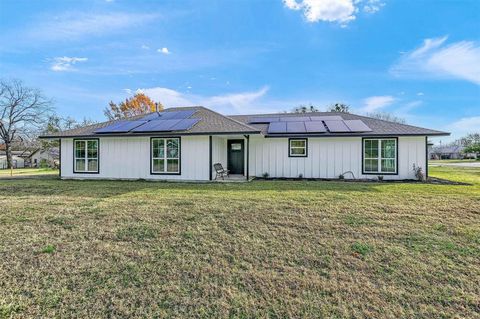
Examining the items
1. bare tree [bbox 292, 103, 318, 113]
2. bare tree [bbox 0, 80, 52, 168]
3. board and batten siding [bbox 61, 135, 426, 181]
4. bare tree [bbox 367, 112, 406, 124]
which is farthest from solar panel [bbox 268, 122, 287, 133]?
bare tree [bbox 0, 80, 52, 168]

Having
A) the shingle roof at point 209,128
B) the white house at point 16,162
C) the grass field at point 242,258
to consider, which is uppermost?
the shingle roof at point 209,128

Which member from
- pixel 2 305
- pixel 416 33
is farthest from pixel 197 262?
pixel 416 33

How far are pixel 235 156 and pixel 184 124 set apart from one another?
133 inches

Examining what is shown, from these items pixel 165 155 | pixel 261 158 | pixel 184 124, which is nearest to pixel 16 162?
pixel 165 155

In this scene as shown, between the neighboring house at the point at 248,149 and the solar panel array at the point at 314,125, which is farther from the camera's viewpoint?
the solar panel array at the point at 314,125

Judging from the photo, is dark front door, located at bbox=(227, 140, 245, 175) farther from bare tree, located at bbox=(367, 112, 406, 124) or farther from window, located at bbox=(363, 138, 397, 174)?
bare tree, located at bbox=(367, 112, 406, 124)

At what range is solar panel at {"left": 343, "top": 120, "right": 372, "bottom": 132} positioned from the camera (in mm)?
11753

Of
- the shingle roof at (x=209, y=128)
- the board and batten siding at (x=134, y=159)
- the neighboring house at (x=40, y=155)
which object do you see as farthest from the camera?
the neighboring house at (x=40, y=155)

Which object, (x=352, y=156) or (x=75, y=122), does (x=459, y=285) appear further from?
(x=75, y=122)

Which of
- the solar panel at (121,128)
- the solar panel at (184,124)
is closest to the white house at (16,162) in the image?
the solar panel at (121,128)

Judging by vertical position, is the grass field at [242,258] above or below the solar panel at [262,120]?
below

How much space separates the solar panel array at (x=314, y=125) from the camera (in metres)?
11.9

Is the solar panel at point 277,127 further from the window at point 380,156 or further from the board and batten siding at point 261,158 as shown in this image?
the window at point 380,156

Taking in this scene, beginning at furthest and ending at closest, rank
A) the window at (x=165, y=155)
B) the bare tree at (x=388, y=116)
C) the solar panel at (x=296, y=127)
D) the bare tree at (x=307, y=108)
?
the bare tree at (x=388, y=116)
the bare tree at (x=307, y=108)
the solar panel at (x=296, y=127)
the window at (x=165, y=155)
